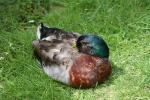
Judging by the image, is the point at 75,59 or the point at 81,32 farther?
the point at 81,32

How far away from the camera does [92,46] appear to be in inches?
213

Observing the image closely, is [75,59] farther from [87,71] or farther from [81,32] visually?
[81,32]

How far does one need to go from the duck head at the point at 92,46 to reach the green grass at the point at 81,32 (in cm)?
36

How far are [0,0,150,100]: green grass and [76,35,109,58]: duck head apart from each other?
358 millimetres

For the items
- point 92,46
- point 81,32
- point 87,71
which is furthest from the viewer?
point 81,32

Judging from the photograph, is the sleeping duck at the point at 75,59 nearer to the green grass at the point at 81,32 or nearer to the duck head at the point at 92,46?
the duck head at the point at 92,46

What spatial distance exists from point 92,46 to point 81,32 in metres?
0.98

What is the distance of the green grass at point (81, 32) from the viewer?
5316 mm

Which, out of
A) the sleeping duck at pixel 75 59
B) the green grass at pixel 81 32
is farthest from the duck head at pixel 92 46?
the green grass at pixel 81 32

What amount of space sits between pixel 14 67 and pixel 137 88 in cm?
144

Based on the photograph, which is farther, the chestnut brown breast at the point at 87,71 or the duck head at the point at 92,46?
the duck head at the point at 92,46

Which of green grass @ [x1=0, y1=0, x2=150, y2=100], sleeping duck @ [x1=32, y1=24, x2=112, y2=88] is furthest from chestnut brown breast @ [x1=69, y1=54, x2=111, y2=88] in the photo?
green grass @ [x1=0, y1=0, x2=150, y2=100]

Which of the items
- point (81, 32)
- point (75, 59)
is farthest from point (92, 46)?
point (81, 32)

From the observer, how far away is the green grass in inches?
209
